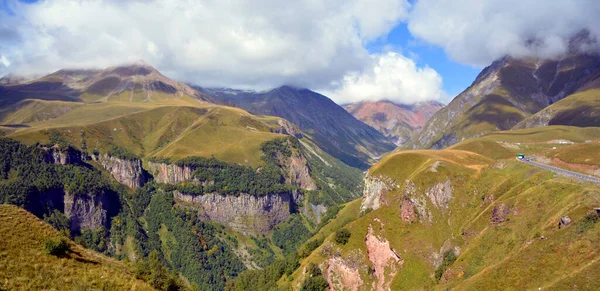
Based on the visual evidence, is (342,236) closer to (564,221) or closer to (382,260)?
(382,260)

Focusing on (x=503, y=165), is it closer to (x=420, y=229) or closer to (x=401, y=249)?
(x=420, y=229)

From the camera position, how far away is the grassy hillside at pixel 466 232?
67.4 m

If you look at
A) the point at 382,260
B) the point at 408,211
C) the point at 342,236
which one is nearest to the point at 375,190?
the point at 408,211

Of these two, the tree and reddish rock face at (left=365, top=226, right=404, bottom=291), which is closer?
reddish rock face at (left=365, top=226, right=404, bottom=291)

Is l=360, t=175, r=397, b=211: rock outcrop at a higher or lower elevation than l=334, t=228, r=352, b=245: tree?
higher

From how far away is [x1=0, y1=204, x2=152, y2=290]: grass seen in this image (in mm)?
35125

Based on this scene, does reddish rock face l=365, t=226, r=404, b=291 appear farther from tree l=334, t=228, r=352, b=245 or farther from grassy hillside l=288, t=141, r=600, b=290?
tree l=334, t=228, r=352, b=245

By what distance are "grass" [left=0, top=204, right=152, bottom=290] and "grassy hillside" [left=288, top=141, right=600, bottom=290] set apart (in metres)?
72.0

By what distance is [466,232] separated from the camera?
4254 inches

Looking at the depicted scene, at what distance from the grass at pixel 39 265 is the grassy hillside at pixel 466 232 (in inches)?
2836

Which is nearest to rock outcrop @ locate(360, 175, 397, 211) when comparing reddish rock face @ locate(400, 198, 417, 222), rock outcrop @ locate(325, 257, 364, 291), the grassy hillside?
the grassy hillside

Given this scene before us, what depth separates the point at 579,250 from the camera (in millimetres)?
63781

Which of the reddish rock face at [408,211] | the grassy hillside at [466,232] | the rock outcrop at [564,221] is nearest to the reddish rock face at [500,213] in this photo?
the grassy hillside at [466,232]

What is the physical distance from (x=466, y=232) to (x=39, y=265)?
361ft
